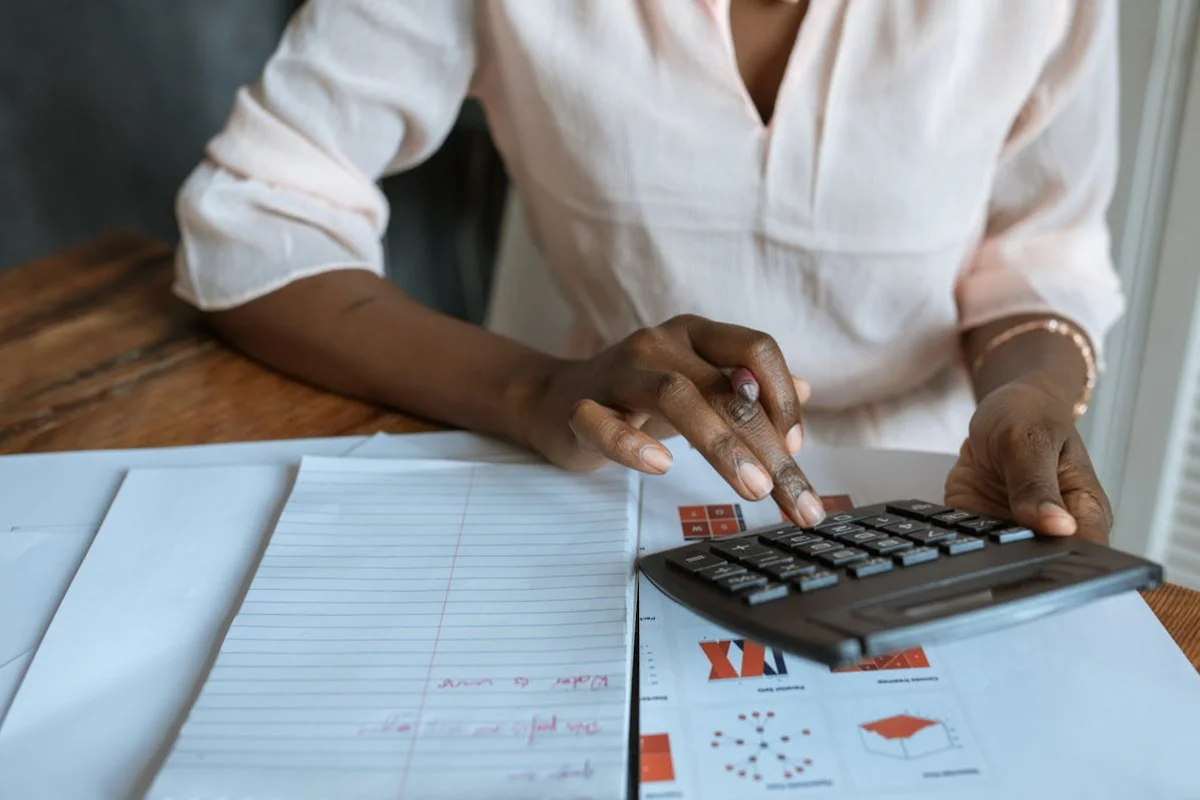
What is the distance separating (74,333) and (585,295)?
0.34 meters

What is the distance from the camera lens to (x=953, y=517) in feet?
1.56

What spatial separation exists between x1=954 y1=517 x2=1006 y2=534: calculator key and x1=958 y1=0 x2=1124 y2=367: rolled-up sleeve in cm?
31

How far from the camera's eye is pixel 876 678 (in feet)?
1.39

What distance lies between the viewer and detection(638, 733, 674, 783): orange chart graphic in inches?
14.9

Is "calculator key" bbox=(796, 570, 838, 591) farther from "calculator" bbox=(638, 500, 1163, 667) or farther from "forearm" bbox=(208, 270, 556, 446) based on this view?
"forearm" bbox=(208, 270, 556, 446)

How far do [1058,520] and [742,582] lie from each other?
0.45ft

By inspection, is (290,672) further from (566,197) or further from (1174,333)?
(1174,333)

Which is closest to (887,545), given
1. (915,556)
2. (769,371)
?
(915,556)

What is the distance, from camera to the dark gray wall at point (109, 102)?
1.14 metres

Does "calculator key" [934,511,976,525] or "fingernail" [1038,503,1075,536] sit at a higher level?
"fingernail" [1038,503,1075,536]

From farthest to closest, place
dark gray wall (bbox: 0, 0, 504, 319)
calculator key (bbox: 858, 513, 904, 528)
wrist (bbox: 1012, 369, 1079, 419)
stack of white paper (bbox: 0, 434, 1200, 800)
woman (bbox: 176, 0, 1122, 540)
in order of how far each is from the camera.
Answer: dark gray wall (bbox: 0, 0, 504, 319), woman (bbox: 176, 0, 1122, 540), wrist (bbox: 1012, 369, 1079, 419), calculator key (bbox: 858, 513, 904, 528), stack of white paper (bbox: 0, 434, 1200, 800)

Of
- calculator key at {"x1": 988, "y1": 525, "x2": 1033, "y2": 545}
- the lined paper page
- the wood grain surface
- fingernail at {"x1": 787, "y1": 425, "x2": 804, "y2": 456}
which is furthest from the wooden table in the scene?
calculator key at {"x1": 988, "y1": 525, "x2": 1033, "y2": 545}

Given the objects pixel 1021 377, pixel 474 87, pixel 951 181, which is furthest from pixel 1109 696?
pixel 474 87

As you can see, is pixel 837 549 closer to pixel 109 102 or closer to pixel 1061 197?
pixel 1061 197
